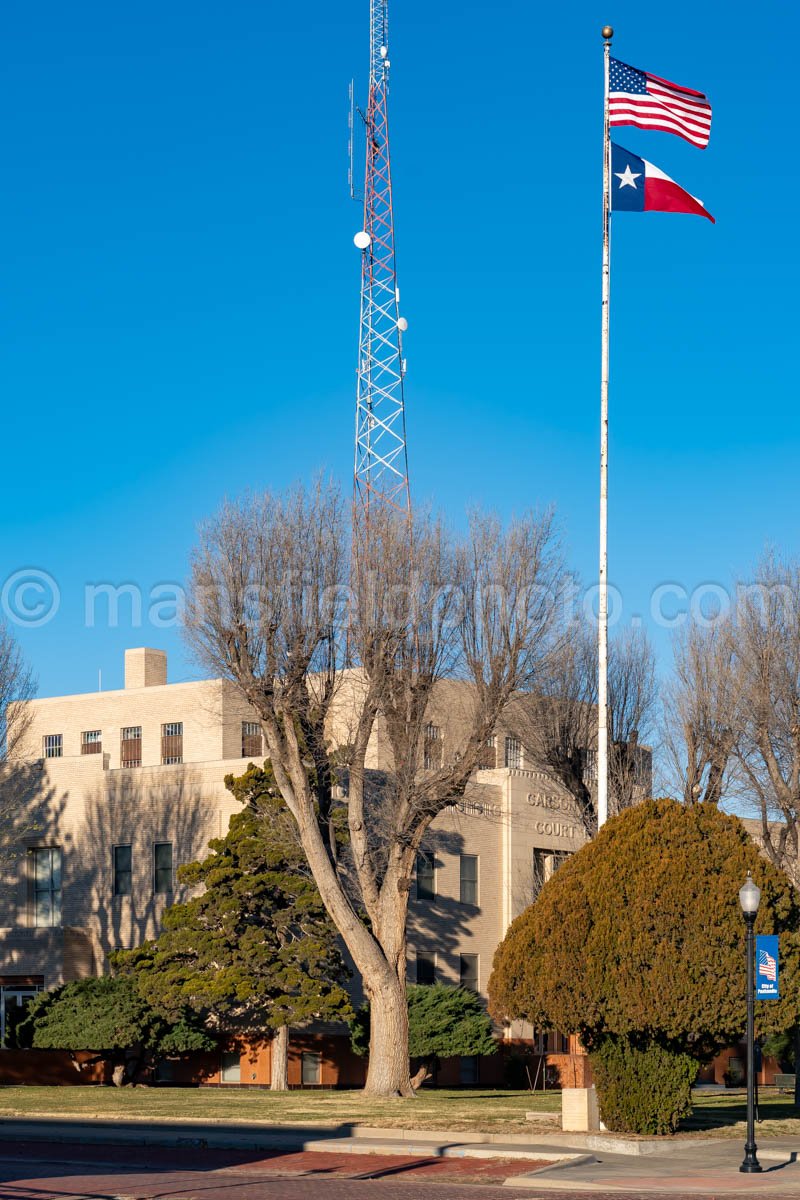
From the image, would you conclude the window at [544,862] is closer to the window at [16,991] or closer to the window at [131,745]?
the window at [16,991]

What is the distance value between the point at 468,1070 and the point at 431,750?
593 inches

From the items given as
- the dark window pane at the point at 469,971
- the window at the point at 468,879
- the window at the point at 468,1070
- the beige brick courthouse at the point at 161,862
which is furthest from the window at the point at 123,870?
the window at the point at 468,1070

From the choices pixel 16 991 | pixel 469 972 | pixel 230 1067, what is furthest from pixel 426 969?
pixel 16 991

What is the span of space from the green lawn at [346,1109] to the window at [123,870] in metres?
8.90

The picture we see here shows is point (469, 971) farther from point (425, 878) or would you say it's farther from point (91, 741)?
point (91, 741)

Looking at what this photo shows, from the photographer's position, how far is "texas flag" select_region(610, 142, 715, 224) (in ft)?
89.7

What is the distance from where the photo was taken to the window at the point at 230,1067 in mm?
39969

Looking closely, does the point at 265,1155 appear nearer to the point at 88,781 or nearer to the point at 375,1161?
the point at 375,1161

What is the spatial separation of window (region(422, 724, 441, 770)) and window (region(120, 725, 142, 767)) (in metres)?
24.2

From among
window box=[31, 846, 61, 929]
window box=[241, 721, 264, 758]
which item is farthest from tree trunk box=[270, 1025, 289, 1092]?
window box=[241, 721, 264, 758]

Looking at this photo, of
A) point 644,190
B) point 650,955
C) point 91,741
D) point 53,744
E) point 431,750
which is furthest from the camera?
point 53,744

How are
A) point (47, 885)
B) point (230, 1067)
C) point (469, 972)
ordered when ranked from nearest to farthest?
point (230, 1067) < point (469, 972) < point (47, 885)

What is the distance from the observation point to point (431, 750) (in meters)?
32.0

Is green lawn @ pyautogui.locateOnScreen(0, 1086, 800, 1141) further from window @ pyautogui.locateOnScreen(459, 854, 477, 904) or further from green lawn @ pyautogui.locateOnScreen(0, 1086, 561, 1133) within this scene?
window @ pyautogui.locateOnScreen(459, 854, 477, 904)
